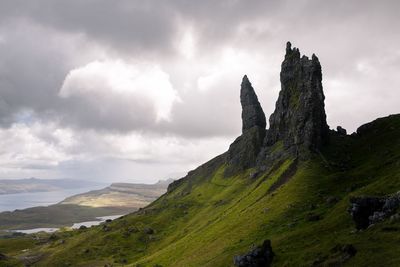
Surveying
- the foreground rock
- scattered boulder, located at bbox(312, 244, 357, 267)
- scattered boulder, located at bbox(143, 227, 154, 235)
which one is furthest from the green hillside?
the foreground rock

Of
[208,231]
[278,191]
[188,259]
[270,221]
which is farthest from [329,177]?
[188,259]

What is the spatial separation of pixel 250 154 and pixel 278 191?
8583 cm

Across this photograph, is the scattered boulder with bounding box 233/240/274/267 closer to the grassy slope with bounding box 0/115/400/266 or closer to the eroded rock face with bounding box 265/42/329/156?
the grassy slope with bounding box 0/115/400/266

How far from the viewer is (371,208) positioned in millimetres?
56156

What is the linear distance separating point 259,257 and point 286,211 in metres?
32.3

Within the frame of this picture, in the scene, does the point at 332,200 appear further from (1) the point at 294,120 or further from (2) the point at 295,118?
(1) the point at 294,120

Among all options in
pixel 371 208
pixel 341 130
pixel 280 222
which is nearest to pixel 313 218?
pixel 280 222

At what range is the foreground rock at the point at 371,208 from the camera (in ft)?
180

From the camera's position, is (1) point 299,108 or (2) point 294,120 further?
(2) point 294,120

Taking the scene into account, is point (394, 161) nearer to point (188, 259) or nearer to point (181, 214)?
Answer: point (188, 259)

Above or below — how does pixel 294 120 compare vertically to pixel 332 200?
above

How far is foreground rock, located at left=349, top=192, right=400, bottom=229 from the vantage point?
2154 inches

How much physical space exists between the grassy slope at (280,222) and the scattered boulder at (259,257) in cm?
156

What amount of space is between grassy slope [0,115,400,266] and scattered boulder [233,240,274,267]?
5.11 feet
